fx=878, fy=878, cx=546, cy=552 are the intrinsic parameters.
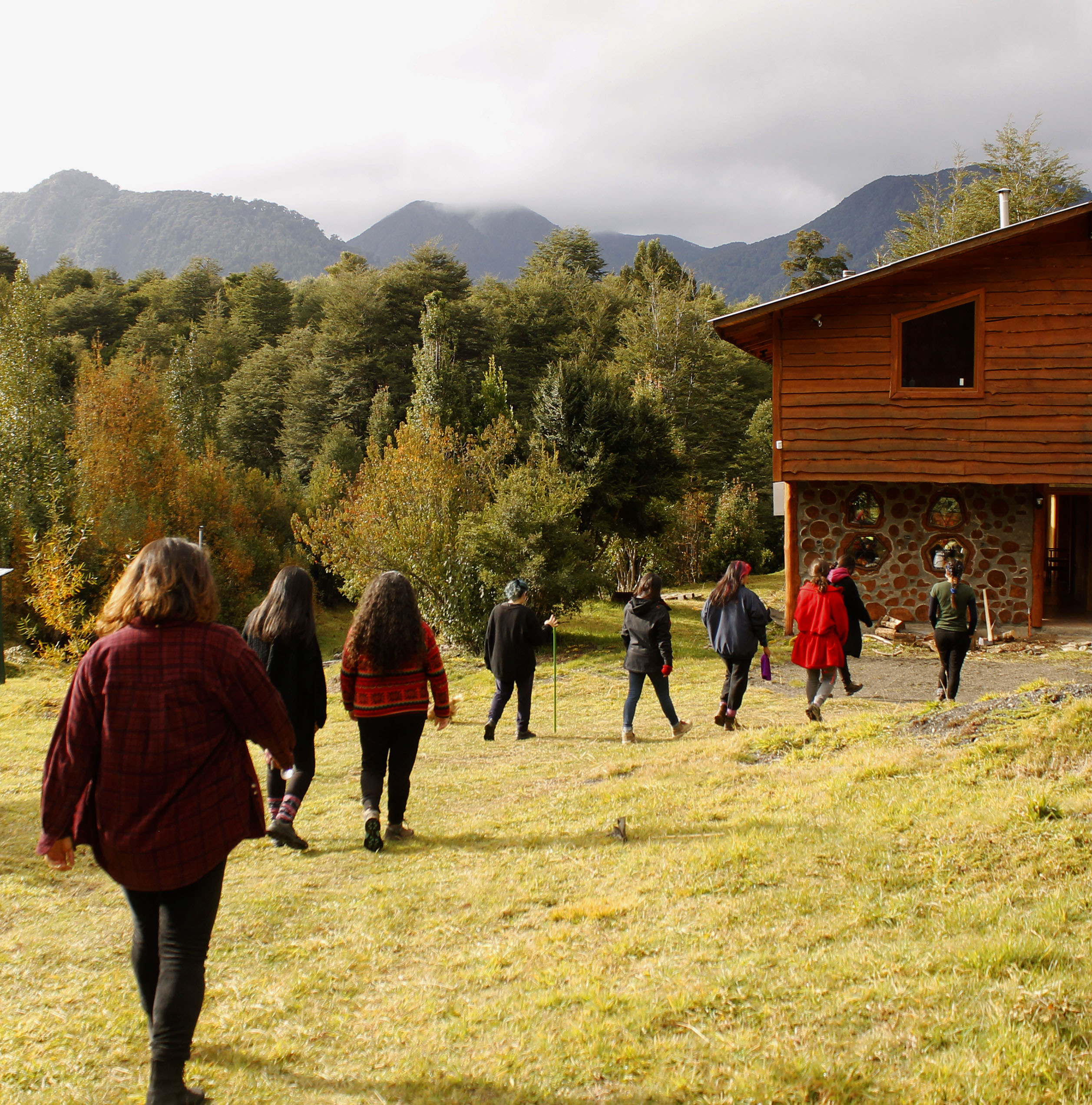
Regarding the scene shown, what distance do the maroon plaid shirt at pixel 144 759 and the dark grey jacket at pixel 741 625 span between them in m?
6.34

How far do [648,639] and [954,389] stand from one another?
10.2m

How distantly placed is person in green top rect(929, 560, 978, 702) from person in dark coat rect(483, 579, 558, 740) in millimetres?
4488

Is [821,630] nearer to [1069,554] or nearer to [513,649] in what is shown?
[513,649]

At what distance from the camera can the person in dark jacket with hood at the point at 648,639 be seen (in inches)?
341

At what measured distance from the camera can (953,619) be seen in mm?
9977

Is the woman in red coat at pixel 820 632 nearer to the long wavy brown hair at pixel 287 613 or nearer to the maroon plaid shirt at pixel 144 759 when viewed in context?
the long wavy brown hair at pixel 287 613

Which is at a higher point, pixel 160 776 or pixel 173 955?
pixel 160 776

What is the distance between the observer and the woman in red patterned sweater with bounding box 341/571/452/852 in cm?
568

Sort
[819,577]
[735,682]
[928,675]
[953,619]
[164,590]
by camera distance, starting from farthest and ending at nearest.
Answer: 1. [928,675]
2. [953,619]
3. [735,682]
4. [819,577]
5. [164,590]

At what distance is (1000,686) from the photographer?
12.1 m

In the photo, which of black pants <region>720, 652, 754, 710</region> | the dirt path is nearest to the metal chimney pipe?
the dirt path

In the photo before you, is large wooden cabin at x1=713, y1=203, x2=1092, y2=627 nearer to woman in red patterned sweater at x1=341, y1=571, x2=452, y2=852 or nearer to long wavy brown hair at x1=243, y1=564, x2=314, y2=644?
woman in red patterned sweater at x1=341, y1=571, x2=452, y2=852

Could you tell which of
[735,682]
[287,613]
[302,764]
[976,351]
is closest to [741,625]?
[735,682]

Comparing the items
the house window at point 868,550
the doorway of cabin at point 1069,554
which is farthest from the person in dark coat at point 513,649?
the doorway of cabin at point 1069,554
